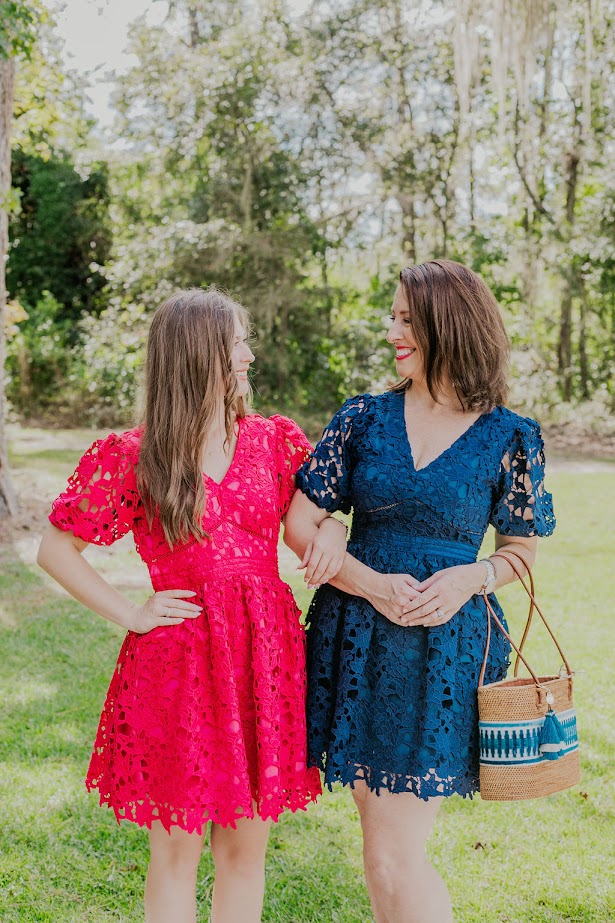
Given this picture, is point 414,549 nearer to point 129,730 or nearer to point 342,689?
point 342,689

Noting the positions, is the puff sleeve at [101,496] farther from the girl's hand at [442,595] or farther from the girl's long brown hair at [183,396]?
the girl's hand at [442,595]

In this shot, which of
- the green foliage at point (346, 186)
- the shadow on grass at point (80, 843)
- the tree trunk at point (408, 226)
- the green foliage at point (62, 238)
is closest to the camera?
the shadow on grass at point (80, 843)

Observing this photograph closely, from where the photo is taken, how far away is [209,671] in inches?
75.5

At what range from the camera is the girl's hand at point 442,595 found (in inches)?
74.1

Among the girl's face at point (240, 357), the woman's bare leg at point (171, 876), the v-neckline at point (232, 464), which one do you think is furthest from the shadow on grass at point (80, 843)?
the girl's face at point (240, 357)

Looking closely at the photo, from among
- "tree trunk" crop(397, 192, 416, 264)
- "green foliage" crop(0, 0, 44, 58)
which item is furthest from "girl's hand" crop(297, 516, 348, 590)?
"tree trunk" crop(397, 192, 416, 264)

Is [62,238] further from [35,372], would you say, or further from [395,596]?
[395,596]

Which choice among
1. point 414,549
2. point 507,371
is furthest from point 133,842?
point 507,371

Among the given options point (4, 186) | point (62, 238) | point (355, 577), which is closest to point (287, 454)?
point (355, 577)

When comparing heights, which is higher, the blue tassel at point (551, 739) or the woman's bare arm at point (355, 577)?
the woman's bare arm at point (355, 577)

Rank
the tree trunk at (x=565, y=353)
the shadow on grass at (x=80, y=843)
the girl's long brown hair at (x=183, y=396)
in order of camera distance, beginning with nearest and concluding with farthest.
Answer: the girl's long brown hair at (x=183, y=396)
the shadow on grass at (x=80, y=843)
the tree trunk at (x=565, y=353)

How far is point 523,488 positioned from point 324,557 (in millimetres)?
491

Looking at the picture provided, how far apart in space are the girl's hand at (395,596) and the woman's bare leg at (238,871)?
0.58m

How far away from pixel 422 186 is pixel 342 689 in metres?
12.5
